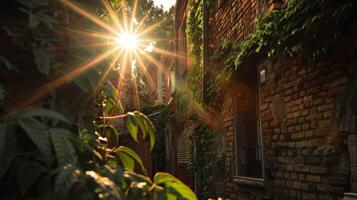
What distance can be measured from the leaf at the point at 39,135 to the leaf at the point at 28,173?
0.09m

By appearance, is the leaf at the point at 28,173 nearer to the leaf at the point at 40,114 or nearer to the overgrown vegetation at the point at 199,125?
the leaf at the point at 40,114

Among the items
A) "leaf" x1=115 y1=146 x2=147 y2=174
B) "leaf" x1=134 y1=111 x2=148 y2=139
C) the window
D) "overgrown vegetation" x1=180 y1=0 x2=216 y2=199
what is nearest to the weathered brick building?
the window

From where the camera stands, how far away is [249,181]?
5.87 m

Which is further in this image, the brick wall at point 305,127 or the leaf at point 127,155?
the brick wall at point 305,127

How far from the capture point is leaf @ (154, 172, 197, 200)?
123 centimetres

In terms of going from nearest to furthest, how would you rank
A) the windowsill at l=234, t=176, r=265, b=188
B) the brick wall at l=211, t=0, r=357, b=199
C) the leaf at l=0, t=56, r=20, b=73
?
the leaf at l=0, t=56, r=20, b=73, the brick wall at l=211, t=0, r=357, b=199, the windowsill at l=234, t=176, r=265, b=188

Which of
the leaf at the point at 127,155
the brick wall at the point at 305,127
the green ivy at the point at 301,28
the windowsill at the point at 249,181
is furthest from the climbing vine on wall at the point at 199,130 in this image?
the leaf at the point at 127,155

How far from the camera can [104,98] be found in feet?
7.14

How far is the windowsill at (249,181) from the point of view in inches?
217

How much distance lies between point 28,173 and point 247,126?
5.84m

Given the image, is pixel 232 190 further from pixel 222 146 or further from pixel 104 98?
pixel 104 98

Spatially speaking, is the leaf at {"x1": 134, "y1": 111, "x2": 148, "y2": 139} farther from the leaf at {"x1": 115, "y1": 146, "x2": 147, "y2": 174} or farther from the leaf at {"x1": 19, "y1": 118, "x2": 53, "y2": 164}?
the leaf at {"x1": 19, "y1": 118, "x2": 53, "y2": 164}

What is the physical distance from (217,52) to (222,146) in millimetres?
1939

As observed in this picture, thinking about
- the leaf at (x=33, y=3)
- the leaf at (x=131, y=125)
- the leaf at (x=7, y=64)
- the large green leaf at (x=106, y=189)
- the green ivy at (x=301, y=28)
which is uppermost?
the green ivy at (x=301, y=28)
